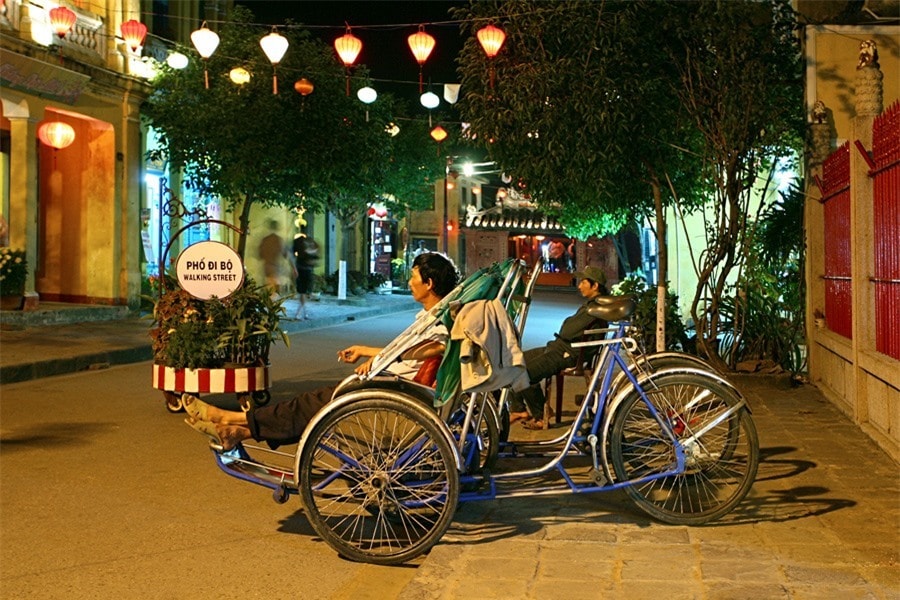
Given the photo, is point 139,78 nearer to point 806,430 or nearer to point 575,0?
point 575,0

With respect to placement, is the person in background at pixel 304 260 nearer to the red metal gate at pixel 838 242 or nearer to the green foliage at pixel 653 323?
the green foliage at pixel 653 323

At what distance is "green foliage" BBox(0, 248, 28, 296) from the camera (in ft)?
57.1

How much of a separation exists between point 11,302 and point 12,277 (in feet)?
1.58

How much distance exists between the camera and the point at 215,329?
8984 mm

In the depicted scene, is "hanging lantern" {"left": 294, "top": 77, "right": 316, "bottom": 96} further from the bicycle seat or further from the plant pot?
the bicycle seat

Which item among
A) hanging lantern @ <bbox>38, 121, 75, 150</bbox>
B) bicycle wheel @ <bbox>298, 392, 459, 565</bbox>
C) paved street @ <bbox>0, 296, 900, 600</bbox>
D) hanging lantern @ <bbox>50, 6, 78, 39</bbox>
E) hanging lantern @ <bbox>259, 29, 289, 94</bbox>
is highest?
hanging lantern @ <bbox>50, 6, 78, 39</bbox>

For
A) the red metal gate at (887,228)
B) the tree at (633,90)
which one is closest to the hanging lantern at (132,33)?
the tree at (633,90)

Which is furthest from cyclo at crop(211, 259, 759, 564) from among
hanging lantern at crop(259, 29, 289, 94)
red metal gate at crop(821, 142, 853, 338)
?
hanging lantern at crop(259, 29, 289, 94)

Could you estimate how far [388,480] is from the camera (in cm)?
512

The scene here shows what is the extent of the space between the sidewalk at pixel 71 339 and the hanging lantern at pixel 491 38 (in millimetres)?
3886

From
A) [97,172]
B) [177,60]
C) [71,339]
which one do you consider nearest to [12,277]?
[71,339]

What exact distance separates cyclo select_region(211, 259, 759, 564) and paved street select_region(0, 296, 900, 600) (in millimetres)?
204

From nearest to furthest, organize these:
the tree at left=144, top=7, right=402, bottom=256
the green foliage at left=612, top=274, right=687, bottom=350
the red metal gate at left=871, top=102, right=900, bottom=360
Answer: the red metal gate at left=871, top=102, right=900, bottom=360 < the green foliage at left=612, top=274, right=687, bottom=350 < the tree at left=144, top=7, right=402, bottom=256

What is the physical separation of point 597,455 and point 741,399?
2.74ft
